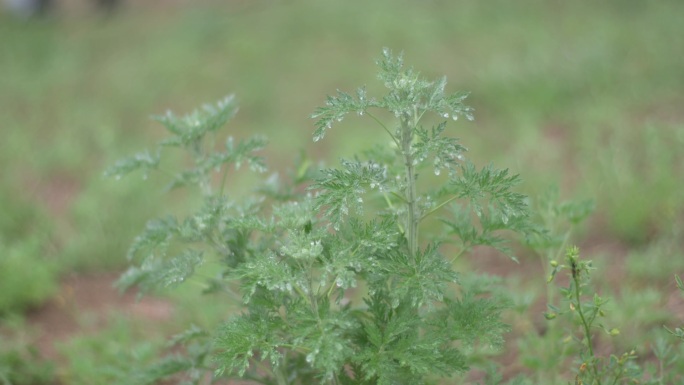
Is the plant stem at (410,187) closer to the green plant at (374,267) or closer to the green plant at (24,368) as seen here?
the green plant at (374,267)

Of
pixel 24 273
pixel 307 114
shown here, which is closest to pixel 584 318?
pixel 24 273

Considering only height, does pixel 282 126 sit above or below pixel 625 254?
above

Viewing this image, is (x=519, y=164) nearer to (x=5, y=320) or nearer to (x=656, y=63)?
(x=656, y=63)

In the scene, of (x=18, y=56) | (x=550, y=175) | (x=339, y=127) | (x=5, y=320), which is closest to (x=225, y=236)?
(x=5, y=320)

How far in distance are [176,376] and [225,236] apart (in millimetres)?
1031

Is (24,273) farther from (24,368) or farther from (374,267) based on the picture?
(374,267)

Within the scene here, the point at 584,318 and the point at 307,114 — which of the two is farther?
the point at 307,114

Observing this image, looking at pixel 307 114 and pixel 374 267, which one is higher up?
pixel 307 114

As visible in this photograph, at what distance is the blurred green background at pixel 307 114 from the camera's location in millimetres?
3332

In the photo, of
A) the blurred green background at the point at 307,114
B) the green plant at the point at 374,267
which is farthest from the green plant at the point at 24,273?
the green plant at the point at 374,267

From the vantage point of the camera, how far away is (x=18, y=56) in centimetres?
689

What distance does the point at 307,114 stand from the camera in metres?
5.30

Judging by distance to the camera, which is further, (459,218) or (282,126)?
(282,126)

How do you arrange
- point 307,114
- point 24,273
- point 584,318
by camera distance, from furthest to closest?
point 307,114, point 24,273, point 584,318
